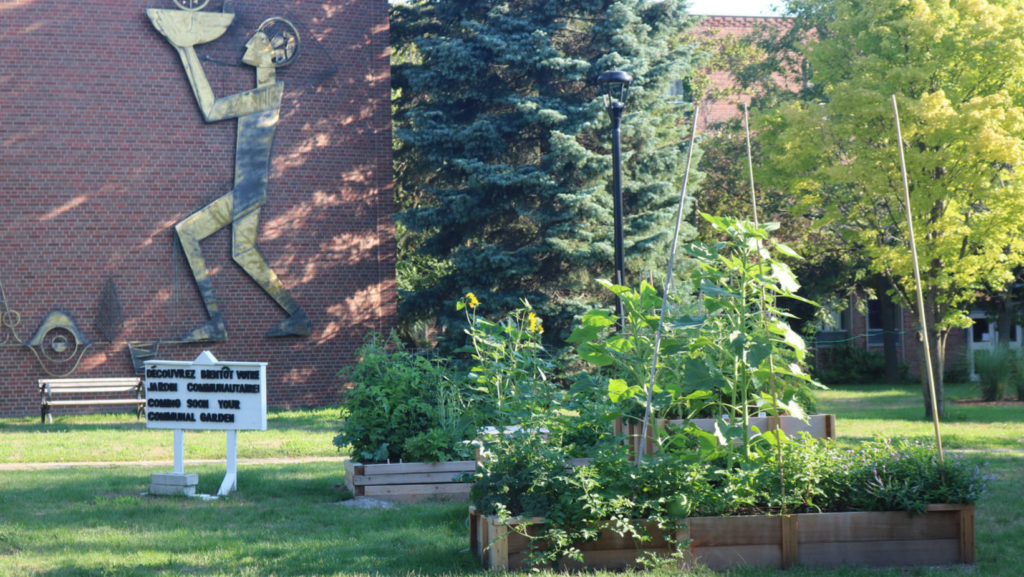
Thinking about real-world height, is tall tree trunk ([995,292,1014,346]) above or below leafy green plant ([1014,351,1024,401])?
above

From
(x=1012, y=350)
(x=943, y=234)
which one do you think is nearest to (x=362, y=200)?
(x=943, y=234)

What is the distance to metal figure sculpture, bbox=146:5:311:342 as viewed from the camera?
717 inches

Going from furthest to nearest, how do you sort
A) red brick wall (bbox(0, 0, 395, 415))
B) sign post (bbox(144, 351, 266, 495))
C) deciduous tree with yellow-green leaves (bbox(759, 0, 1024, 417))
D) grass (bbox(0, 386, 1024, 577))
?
red brick wall (bbox(0, 0, 395, 415))
deciduous tree with yellow-green leaves (bbox(759, 0, 1024, 417))
sign post (bbox(144, 351, 266, 495))
grass (bbox(0, 386, 1024, 577))

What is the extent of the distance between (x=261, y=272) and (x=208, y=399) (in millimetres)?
9339

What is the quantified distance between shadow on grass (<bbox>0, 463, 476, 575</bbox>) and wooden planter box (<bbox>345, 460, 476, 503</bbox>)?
0.33 m

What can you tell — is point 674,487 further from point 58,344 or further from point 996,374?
point 996,374

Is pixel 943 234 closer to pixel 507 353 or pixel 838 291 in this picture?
pixel 507 353

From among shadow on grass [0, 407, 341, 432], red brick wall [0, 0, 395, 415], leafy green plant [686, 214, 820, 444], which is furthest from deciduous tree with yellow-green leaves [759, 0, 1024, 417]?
leafy green plant [686, 214, 820, 444]

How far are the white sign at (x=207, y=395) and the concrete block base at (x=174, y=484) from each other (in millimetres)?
489

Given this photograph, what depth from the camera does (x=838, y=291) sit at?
95.0 feet

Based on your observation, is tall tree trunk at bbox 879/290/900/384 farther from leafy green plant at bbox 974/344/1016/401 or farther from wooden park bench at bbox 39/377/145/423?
wooden park bench at bbox 39/377/145/423

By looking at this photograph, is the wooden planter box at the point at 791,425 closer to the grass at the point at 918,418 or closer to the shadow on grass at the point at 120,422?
the grass at the point at 918,418

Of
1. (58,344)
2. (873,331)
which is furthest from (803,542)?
(873,331)

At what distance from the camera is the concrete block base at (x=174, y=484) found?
30.2 feet
